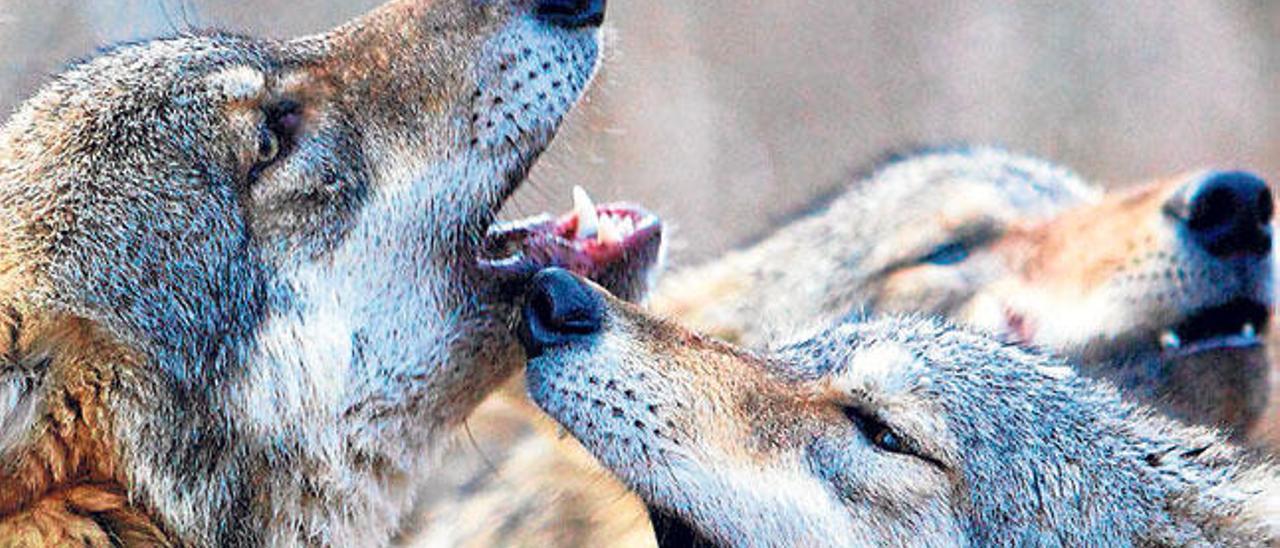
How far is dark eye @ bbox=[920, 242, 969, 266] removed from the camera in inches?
185

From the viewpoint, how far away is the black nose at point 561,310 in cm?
315

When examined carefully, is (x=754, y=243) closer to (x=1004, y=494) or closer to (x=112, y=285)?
(x=1004, y=494)

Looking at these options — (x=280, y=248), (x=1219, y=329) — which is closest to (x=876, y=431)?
(x=280, y=248)

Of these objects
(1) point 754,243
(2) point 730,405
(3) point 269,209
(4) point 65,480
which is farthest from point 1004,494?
(1) point 754,243

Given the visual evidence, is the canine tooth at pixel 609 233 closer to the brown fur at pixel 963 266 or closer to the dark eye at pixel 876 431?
the brown fur at pixel 963 266

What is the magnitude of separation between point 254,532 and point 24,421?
0.49 m

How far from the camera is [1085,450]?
325 centimetres

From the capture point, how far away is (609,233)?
3564mm

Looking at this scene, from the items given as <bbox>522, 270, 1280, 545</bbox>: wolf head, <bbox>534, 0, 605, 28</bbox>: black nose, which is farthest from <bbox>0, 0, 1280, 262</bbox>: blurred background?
<bbox>522, 270, 1280, 545</bbox>: wolf head

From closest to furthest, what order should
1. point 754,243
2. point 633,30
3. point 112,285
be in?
point 112,285 → point 754,243 → point 633,30

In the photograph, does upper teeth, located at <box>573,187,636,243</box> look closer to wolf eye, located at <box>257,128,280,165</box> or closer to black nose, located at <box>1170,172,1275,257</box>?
wolf eye, located at <box>257,128,280,165</box>

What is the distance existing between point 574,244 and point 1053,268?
4.58 ft

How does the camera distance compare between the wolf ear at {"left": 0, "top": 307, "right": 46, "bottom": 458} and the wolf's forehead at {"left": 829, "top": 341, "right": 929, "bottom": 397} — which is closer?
the wolf ear at {"left": 0, "top": 307, "right": 46, "bottom": 458}

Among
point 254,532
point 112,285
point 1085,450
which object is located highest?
point 1085,450
